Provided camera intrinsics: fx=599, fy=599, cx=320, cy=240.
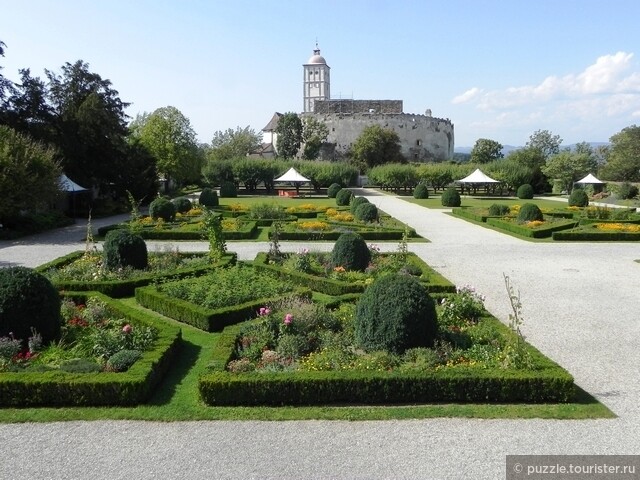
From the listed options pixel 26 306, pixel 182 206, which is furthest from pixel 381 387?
pixel 182 206

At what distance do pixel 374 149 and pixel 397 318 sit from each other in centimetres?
6185

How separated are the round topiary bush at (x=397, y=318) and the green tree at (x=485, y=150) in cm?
7334

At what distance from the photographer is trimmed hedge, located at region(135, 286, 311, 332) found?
31.1 ft

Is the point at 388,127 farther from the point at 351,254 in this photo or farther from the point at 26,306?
the point at 26,306

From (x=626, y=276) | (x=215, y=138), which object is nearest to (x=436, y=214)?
(x=626, y=276)

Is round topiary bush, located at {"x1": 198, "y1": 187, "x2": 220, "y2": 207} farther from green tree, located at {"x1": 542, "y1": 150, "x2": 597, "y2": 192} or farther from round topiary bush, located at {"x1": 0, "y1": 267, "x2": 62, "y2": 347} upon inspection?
green tree, located at {"x1": 542, "y1": 150, "x2": 597, "y2": 192}

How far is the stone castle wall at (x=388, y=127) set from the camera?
78312mm

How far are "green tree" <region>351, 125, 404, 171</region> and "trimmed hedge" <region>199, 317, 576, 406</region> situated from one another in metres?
61.8

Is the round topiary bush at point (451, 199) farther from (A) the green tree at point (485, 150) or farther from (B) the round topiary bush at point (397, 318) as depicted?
(A) the green tree at point (485, 150)

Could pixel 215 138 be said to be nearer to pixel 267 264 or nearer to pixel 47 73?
pixel 47 73

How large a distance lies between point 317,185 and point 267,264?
3895 cm

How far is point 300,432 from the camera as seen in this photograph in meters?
6.02

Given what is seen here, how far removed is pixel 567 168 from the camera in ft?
179

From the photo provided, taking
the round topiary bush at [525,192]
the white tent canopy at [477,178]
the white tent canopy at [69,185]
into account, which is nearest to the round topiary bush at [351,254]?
the white tent canopy at [69,185]
